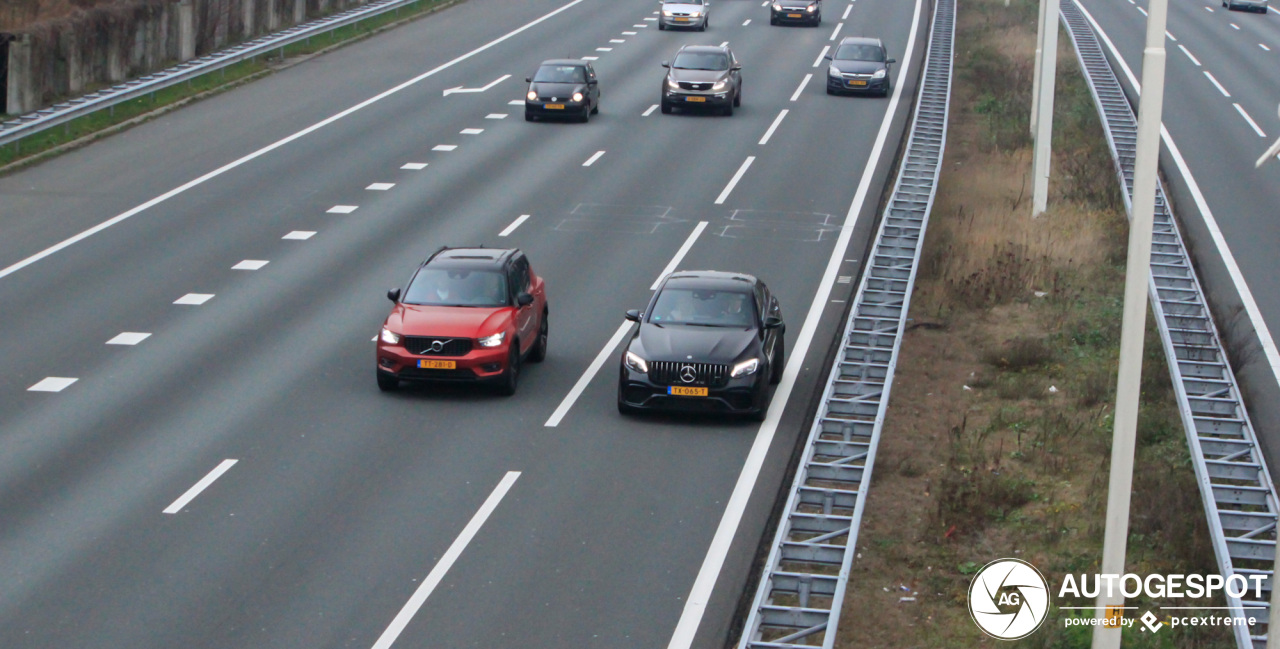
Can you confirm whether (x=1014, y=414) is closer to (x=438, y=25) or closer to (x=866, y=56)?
(x=866, y=56)

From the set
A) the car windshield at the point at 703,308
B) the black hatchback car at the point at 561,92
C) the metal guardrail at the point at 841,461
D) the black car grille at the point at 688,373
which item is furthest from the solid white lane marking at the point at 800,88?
the black car grille at the point at 688,373

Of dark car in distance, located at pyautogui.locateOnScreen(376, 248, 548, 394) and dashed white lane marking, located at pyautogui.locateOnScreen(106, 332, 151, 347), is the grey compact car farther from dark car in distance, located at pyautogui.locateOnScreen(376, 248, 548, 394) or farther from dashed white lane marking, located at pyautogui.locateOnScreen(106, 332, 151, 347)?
dashed white lane marking, located at pyautogui.locateOnScreen(106, 332, 151, 347)

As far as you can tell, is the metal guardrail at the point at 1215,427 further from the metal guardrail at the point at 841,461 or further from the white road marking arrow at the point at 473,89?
the white road marking arrow at the point at 473,89

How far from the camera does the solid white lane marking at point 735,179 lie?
3167 centimetres

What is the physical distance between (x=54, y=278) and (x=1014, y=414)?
51.0ft

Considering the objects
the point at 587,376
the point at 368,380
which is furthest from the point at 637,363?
the point at 368,380

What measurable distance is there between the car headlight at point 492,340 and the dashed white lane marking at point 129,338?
5.71 m

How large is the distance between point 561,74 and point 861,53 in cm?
946

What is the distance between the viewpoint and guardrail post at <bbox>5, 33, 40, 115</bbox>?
1423 inches

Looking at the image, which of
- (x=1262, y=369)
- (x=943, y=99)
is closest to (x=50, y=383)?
(x=1262, y=369)

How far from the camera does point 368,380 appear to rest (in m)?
20.5

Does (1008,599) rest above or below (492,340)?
below

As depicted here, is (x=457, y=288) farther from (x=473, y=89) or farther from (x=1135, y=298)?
(x=473, y=89)

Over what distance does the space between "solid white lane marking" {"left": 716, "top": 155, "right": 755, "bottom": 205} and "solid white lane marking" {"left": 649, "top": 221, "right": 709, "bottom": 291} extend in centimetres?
216
